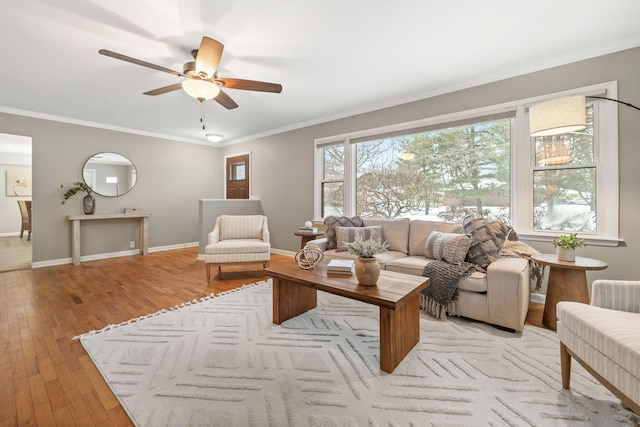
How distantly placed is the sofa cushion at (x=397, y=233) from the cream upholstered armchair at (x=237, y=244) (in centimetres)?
161

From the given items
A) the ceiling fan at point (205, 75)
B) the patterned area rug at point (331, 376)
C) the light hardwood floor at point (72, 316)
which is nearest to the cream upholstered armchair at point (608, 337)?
the patterned area rug at point (331, 376)

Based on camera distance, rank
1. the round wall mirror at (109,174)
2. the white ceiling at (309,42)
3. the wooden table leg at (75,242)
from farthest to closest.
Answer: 1. the round wall mirror at (109,174)
2. the wooden table leg at (75,242)
3. the white ceiling at (309,42)

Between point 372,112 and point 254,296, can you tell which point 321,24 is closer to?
point 372,112

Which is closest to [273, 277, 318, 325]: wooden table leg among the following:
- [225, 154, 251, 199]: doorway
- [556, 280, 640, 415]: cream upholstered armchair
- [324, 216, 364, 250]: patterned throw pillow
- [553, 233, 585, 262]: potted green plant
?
[324, 216, 364, 250]: patterned throw pillow

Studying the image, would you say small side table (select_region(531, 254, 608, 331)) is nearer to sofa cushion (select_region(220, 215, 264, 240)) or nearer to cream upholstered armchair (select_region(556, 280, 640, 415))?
cream upholstered armchair (select_region(556, 280, 640, 415))

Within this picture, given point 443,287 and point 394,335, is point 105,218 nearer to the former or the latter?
point 394,335

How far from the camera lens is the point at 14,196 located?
15.0ft

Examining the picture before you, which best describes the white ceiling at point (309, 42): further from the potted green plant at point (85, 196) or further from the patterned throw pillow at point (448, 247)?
the patterned throw pillow at point (448, 247)

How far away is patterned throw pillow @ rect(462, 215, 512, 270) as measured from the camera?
252 cm

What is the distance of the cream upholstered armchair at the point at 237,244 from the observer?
3598 millimetres

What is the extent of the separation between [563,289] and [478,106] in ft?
7.01

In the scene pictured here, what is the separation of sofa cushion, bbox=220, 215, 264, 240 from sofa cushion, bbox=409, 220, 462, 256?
2.33 metres

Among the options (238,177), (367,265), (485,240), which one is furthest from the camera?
(238,177)

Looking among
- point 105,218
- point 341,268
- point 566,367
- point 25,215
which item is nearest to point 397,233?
point 341,268
